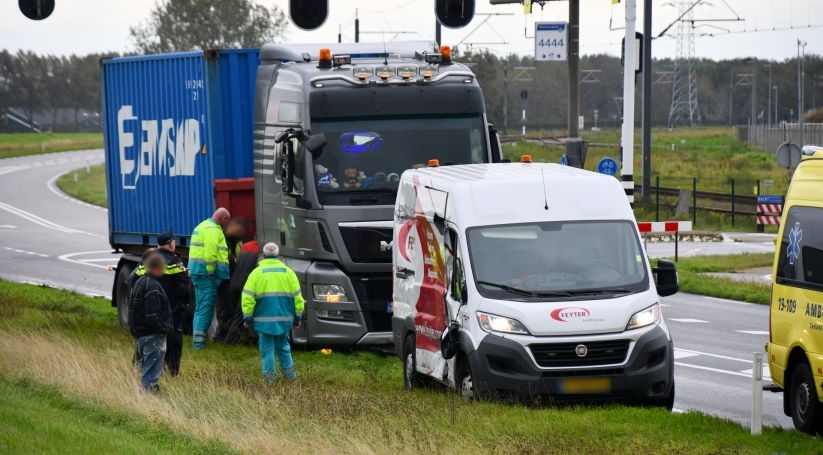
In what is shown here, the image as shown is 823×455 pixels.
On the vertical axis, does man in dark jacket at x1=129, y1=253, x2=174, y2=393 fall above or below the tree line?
below

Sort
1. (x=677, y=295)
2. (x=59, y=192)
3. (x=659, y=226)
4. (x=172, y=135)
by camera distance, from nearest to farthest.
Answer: (x=172, y=135), (x=659, y=226), (x=677, y=295), (x=59, y=192)

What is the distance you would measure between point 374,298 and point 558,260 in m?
4.48

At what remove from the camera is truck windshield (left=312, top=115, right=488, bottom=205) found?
16781 mm

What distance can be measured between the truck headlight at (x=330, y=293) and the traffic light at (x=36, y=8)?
4.89m

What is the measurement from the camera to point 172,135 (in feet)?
65.4

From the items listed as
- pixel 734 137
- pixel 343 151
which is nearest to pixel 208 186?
pixel 343 151

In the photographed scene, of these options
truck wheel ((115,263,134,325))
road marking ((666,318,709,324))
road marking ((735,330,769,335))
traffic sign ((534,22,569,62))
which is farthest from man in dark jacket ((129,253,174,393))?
traffic sign ((534,22,569,62))

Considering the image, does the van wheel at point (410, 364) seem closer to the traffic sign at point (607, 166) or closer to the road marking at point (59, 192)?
the traffic sign at point (607, 166)

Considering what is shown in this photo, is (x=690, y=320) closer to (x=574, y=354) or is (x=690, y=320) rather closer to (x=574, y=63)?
(x=574, y=63)

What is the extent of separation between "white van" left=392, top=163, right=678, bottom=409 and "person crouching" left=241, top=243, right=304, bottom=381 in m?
1.54

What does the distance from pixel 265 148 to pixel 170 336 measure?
3763 millimetres

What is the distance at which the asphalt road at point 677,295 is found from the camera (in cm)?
1521

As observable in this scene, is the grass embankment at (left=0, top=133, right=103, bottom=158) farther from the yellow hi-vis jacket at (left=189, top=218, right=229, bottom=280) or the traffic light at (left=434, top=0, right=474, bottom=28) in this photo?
the yellow hi-vis jacket at (left=189, top=218, right=229, bottom=280)

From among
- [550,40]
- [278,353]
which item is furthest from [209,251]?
[550,40]
